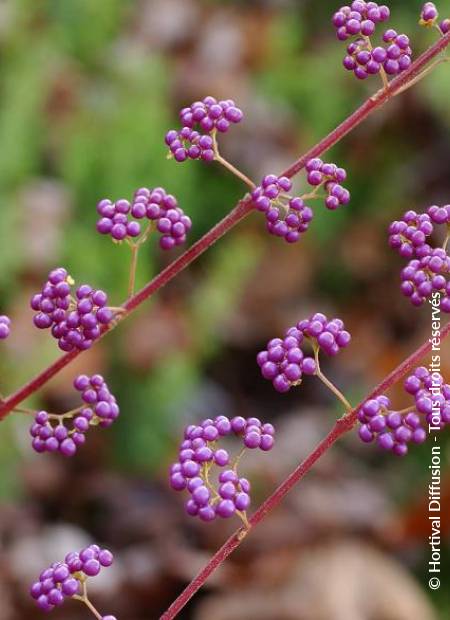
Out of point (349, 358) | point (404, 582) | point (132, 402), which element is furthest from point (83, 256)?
point (349, 358)

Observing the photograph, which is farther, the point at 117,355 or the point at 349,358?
the point at 349,358

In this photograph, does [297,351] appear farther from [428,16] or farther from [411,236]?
[428,16]

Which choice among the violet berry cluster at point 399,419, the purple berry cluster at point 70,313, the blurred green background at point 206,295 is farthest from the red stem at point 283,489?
the blurred green background at point 206,295

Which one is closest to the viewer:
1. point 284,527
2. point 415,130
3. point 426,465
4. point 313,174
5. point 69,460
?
point 313,174

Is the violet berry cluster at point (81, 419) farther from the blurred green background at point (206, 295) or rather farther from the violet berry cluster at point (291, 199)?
the blurred green background at point (206, 295)

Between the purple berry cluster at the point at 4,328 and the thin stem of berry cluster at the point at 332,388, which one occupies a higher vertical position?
the purple berry cluster at the point at 4,328

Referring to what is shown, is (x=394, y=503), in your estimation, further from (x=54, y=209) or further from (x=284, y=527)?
(x=54, y=209)
